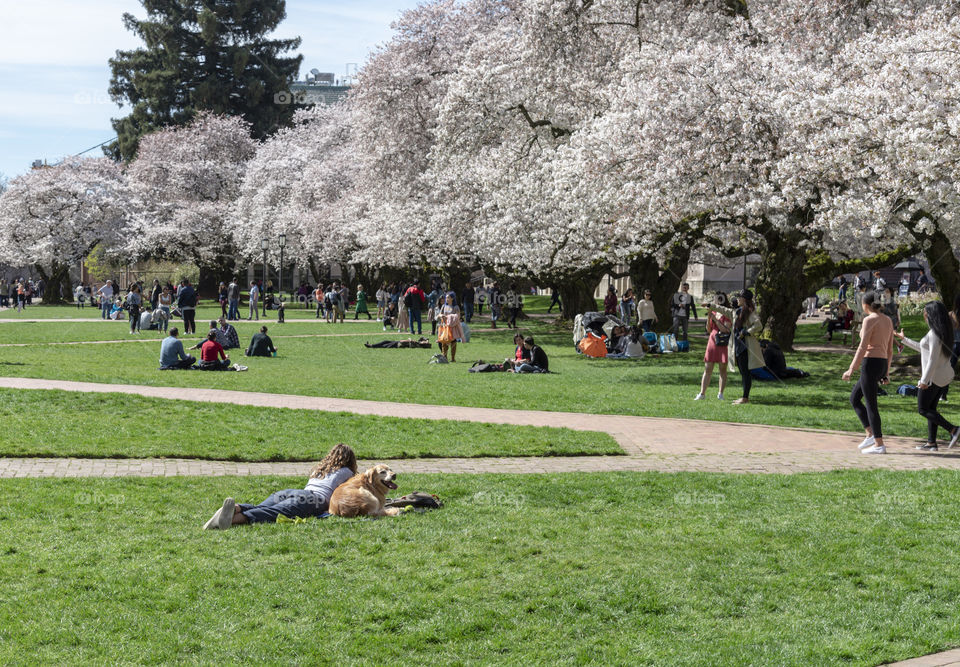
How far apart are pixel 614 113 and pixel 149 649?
16.4 meters

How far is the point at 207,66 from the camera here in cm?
7444

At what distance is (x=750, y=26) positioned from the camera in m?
21.8

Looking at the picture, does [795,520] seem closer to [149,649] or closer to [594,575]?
[594,575]

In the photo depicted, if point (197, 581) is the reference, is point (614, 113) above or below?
above

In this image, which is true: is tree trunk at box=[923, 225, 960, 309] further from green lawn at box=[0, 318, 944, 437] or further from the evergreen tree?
the evergreen tree

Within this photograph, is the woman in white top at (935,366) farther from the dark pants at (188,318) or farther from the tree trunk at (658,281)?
the dark pants at (188,318)

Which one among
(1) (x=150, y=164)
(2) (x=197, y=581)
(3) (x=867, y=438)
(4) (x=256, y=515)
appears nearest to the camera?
(2) (x=197, y=581)

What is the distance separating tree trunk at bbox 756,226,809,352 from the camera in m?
23.2

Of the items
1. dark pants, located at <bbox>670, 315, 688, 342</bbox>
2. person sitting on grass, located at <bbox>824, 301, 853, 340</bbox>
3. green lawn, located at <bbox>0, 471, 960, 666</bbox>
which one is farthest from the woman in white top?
person sitting on grass, located at <bbox>824, 301, 853, 340</bbox>

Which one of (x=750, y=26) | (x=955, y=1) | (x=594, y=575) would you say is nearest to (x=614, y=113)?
(x=750, y=26)

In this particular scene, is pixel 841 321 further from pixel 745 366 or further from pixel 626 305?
pixel 745 366

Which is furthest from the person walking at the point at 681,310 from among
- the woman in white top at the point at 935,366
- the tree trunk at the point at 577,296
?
the woman in white top at the point at 935,366

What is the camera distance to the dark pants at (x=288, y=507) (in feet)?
24.6

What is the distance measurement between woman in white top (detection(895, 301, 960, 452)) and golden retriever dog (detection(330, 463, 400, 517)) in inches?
257
